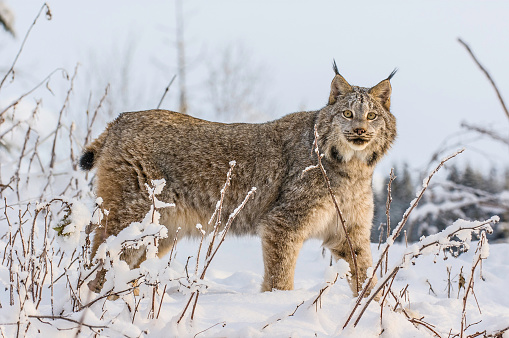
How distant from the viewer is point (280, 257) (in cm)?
425

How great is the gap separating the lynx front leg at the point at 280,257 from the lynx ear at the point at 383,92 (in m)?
1.44

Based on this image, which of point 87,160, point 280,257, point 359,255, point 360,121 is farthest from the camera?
point 87,160

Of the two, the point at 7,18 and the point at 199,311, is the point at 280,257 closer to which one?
the point at 199,311

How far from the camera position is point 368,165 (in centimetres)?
457

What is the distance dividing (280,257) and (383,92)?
1.74 m

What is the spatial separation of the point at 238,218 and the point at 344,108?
133cm

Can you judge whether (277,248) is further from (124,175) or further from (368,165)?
(124,175)

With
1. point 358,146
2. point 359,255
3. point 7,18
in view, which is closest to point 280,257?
point 359,255

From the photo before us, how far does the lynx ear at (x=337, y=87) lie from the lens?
15.3 feet

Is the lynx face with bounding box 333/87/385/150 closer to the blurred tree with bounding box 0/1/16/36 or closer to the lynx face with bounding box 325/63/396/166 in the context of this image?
the lynx face with bounding box 325/63/396/166

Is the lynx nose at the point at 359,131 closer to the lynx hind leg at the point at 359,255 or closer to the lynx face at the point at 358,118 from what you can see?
the lynx face at the point at 358,118

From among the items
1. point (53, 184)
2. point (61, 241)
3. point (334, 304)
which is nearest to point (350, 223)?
→ point (334, 304)

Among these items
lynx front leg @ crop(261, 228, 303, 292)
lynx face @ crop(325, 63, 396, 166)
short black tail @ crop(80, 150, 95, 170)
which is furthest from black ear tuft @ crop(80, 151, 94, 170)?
lynx face @ crop(325, 63, 396, 166)

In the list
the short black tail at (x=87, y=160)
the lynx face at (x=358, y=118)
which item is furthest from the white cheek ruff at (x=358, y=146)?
the short black tail at (x=87, y=160)
